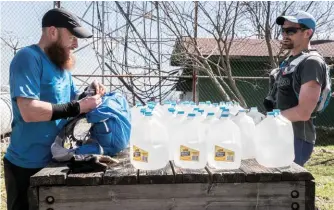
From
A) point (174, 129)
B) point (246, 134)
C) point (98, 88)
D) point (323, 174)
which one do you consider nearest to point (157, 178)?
point (174, 129)

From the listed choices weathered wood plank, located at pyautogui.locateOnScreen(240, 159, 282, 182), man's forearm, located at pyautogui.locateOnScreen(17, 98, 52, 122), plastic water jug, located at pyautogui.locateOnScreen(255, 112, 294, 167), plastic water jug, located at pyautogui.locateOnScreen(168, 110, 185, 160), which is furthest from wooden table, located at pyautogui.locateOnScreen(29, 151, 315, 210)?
man's forearm, located at pyautogui.locateOnScreen(17, 98, 52, 122)

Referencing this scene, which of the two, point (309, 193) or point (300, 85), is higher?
point (300, 85)

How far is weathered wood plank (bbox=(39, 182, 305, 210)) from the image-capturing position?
201 cm

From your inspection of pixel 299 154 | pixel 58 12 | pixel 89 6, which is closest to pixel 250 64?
pixel 89 6

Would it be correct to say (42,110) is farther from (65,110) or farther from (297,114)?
(297,114)

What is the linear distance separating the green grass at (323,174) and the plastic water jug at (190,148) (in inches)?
127

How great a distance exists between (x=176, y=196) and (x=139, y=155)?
288mm

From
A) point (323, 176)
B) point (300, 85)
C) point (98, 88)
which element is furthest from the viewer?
point (323, 176)

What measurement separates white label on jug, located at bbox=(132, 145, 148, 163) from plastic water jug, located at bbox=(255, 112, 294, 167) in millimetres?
650

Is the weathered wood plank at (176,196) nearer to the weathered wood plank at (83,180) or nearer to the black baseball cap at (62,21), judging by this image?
the weathered wood plank at (83,180)

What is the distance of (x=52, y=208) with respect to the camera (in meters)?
2.01

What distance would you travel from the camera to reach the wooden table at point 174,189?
6.54 ft

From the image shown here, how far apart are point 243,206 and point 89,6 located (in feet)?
25.9

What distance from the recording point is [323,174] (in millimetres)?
6895
